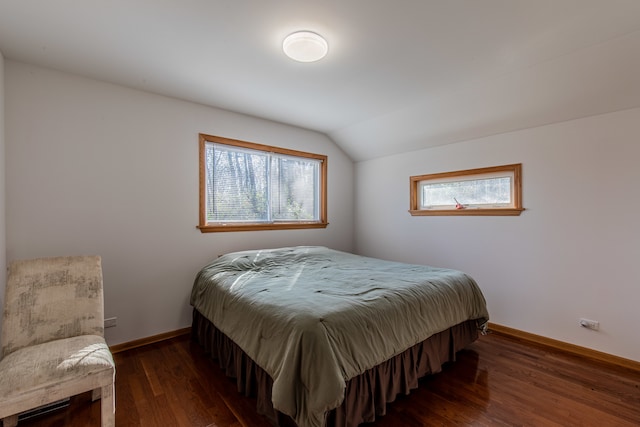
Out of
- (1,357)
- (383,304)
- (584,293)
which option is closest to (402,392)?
(383,304)

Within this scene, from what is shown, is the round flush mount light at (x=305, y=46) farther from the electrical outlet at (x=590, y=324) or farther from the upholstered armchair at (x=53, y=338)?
the electrical outlet at (x=590, y=324)

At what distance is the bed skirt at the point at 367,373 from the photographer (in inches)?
61.2

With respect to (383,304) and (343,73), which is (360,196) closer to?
(343,73)

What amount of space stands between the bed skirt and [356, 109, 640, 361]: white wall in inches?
32.4

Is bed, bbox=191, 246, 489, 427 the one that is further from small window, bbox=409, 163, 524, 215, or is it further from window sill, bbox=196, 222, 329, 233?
small window, bbox=409, 163, 524, 215

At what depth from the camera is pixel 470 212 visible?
10.6ft

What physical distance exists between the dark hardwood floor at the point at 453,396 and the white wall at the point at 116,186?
2.14 ft

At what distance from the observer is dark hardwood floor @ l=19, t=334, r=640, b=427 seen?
1.70 m

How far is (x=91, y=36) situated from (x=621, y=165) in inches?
165

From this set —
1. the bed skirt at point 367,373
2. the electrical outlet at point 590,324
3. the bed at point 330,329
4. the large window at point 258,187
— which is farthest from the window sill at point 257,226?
the electrical outlet at point 590,324

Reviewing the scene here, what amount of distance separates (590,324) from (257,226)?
3.39 metres

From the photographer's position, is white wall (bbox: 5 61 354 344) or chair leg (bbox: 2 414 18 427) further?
white wall (bbox: 5 61 354 344)

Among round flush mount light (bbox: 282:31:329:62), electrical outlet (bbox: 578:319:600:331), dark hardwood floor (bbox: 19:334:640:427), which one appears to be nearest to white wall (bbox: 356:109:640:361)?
electrical outlet (bbox: 578:319:600:331)

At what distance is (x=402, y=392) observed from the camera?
1.88 metres
